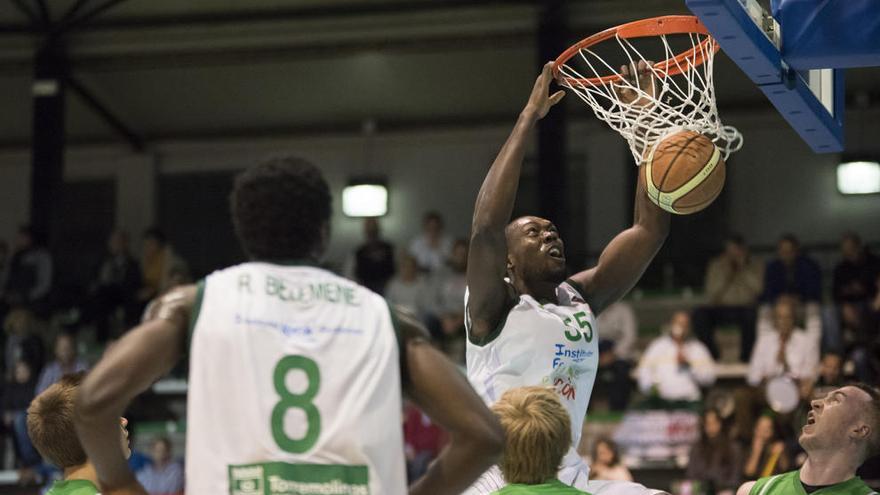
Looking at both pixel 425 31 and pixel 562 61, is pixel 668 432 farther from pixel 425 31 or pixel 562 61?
pixel 562 61

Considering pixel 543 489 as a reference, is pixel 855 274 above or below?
above

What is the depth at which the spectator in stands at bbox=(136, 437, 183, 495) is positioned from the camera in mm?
14141

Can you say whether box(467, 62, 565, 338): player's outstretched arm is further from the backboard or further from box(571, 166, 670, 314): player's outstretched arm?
the backboard

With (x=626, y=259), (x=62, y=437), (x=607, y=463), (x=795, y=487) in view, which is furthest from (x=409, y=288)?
(x=62, y=437)

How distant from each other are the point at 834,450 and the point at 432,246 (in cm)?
1298

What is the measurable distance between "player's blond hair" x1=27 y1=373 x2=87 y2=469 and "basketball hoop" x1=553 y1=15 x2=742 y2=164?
2.52 metres

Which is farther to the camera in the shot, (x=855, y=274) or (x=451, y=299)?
(x=451, y=299)

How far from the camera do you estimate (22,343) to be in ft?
55.7

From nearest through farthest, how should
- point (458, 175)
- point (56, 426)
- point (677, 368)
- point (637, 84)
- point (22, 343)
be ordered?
1. point (56, 426)
2. point (637, 84)
3. point (677, 368)
4. point (22, 343)
5. point (458, 175)

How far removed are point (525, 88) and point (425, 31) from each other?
6.82 ft

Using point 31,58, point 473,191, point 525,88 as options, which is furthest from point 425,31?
point 31,58

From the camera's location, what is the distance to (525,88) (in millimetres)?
20594

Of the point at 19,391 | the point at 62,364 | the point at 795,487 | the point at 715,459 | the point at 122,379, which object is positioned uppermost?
the point at 122,379

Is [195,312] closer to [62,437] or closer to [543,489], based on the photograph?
[543,489]
